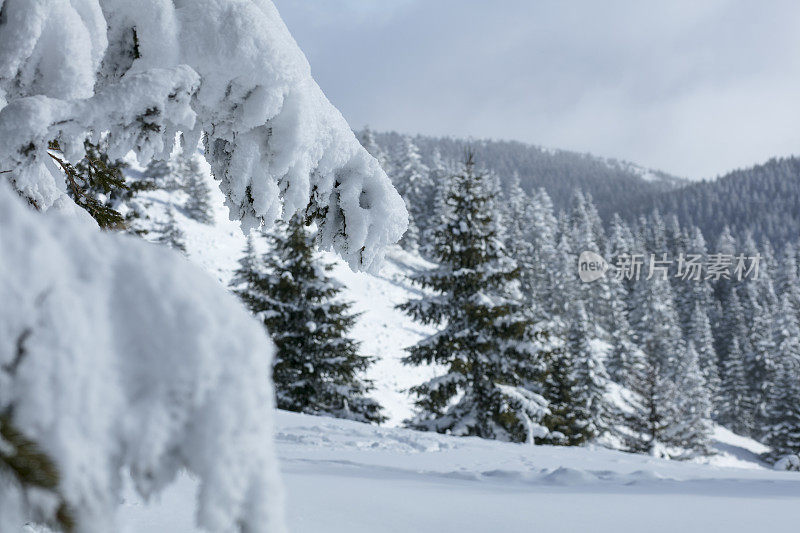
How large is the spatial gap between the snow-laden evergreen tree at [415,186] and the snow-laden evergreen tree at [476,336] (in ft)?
150

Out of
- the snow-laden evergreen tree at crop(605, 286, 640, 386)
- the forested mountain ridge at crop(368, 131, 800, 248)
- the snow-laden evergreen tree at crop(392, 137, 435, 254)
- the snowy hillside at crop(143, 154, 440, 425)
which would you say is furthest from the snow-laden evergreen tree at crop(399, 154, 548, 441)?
the forested mountain ridge at crop(368, 131, 800, 248)

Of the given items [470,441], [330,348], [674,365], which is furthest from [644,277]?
[470,441]

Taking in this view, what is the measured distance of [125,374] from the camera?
2.86ft

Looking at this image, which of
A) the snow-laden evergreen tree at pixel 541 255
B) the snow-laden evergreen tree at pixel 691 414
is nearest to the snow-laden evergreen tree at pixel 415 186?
the snow-laden evergreen tree at pixel 541 255

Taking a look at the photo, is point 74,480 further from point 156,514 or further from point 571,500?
point 571,500

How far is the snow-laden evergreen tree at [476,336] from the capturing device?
45.6 feet

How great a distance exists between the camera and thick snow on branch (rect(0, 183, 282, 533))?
77 centimetres

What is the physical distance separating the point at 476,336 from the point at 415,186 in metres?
49.0

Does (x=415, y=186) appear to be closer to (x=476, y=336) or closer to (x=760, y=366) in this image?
(x=760, y=366)

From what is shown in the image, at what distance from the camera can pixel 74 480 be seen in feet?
2.52

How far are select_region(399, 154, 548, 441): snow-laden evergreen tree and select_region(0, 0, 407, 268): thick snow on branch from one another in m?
10.6

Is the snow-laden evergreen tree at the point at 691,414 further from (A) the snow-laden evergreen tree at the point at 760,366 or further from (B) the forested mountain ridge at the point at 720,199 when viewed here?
(B) the forested mountain ridge at the point at 720,199

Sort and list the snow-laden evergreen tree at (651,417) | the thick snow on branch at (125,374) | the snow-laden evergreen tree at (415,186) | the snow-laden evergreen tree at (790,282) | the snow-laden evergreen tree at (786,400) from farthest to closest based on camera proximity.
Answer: the snow-laden evergreen tree at (415,186) < the snow-laden evergreen tree at (790,282) < the snow-laden evergreen tree at (786,400) < the snow-laden evergreen tree at (651,417) < the thick snow on branch at (125,374)

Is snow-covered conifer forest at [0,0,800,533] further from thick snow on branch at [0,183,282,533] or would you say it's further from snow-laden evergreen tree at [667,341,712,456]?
snow-laden evergreen tree at [667,341,712,456]
